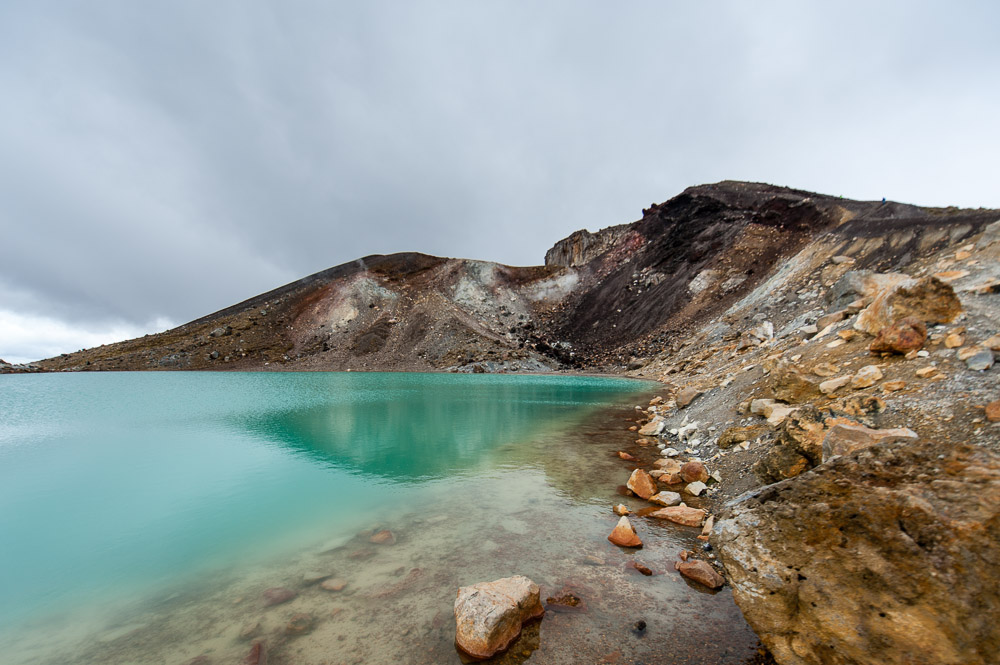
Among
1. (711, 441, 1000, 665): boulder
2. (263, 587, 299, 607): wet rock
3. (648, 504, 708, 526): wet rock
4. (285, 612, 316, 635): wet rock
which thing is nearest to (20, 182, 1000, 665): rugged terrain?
(711, 441, 1000, 665): boulder

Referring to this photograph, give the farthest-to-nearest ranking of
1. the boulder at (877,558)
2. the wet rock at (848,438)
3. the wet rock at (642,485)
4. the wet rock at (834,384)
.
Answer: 1. the wet rock at (642,485)
2. the wet rock at (834,384)
3. the wet rock at (848,438)
4. the boulder at (877,558)

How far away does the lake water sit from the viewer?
5703 mm

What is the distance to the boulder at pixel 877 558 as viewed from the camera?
10.8ft

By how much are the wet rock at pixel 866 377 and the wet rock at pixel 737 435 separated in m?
2.61

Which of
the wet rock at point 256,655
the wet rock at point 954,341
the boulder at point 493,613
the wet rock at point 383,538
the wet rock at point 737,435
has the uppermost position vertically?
the wet rock at point 954,341

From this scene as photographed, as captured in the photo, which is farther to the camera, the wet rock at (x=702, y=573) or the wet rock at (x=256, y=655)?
the wet rock at (x=702, y=573)

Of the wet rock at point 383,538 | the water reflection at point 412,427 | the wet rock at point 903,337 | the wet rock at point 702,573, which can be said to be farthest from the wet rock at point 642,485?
the wet rock at point 903,337

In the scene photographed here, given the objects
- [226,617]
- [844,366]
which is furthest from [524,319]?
[226,617]

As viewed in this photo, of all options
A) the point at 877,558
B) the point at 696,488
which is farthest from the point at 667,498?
the point at 877,558

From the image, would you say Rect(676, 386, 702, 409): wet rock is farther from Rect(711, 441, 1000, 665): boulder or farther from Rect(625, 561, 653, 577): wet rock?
Rect(711, 441, 1000, 665): boulder

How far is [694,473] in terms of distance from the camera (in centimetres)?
1165

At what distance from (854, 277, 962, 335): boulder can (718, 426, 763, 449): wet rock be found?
15.5ft

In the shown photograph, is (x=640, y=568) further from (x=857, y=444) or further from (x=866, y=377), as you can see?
(x=866, y=377)

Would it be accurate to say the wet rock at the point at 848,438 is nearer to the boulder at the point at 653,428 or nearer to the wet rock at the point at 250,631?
the wet rock at the point at 250,631
